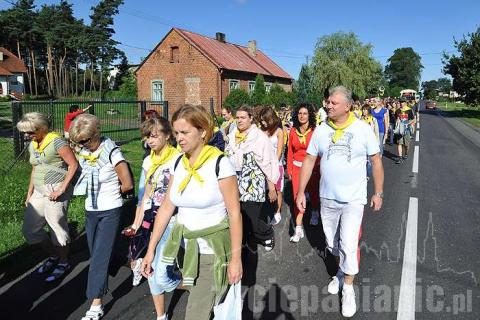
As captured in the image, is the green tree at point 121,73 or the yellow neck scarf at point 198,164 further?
the green tree at point 121,73

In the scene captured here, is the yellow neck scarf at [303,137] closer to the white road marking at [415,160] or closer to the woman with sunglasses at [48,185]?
the woman with sunglasses at [48,185]

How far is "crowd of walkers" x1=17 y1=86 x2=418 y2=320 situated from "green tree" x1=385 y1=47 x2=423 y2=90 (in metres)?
129

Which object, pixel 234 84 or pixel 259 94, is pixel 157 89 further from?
pixel 259 94

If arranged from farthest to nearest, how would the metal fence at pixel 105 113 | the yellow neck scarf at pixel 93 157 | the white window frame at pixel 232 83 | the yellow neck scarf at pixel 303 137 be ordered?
the white window frame at pixel 232 83 < the metal fence at pixel 105 113 < the yellow neck scarf at pixel 303 137 < the yellow neck scarf at pixel 93 157

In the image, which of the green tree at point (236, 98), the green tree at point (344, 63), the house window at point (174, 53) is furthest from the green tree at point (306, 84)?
the house window at point (174, 53)

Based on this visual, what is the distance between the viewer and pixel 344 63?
1802 inches

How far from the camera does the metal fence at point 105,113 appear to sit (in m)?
9.77

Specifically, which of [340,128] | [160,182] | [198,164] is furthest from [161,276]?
[340,128]

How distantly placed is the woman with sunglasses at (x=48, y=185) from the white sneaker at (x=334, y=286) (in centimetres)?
276

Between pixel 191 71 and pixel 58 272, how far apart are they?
29.6m

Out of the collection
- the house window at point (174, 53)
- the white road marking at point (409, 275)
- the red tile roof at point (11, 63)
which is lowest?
the white road marking at point (409, 275)

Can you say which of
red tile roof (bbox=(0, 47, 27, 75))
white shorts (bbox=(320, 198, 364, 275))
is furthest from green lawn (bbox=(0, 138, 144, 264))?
red tile roof (bbox=(0, 47, 27, 75))

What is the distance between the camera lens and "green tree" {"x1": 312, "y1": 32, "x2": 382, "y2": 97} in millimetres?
45000

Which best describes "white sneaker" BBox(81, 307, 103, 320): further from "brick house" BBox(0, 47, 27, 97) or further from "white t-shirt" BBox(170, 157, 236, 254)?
"brick house" BBox(0, 47, 27, 97)
